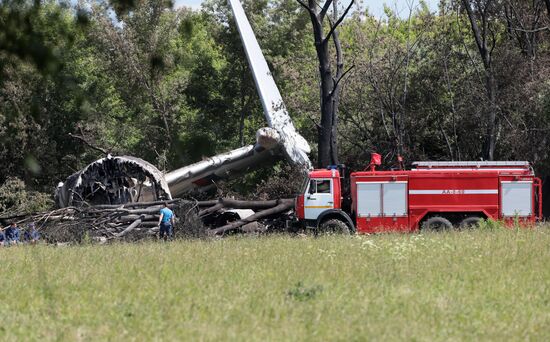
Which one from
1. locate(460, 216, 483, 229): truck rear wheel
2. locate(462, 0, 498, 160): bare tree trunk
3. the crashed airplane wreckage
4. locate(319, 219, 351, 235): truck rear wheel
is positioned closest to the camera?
locate(460, 216, 483, 229): truck rear wheel

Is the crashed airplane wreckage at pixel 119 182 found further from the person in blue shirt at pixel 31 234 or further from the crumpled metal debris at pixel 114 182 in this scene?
the person in blue shirt at pixel 31 234

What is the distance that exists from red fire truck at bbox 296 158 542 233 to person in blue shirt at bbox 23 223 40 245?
885 cm

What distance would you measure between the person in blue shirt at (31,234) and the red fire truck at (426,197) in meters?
8.85

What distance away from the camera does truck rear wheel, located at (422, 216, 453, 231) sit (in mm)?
27859

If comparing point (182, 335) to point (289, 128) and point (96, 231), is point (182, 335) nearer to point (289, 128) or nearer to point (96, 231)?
point (96, 231)

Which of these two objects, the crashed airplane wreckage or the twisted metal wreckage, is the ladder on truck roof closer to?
the twisted metal wreckage

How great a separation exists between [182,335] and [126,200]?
2425 centimetres

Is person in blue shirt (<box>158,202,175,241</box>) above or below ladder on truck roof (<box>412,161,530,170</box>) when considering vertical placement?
below

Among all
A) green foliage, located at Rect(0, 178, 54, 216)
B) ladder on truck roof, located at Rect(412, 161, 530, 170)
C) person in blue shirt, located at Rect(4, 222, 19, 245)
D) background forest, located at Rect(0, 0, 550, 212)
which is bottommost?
person in blue shirt, located at Rect(4, 222, 19, 245)

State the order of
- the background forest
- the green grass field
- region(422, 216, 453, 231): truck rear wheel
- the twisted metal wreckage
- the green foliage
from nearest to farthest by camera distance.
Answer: the green grass field → region(422, 216, 453, 231): truck rear wheel → the twisted metal wreckage → the background forest → the green foliage

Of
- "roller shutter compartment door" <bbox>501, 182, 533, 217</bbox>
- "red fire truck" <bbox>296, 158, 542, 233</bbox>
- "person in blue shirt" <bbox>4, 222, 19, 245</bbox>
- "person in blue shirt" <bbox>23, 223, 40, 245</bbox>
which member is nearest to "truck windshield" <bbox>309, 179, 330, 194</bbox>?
"red fire truck" <bbox>296, 158, 542, 233</bbox>

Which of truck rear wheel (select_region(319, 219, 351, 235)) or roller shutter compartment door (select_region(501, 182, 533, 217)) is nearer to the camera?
roller shutter compartment door (select_region(501, 182, 533, 217))

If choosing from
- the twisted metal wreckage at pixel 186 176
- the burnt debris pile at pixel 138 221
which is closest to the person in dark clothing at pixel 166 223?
the burnt debris pile at pixel 138 221

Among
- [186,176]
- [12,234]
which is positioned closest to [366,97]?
[186,176]
